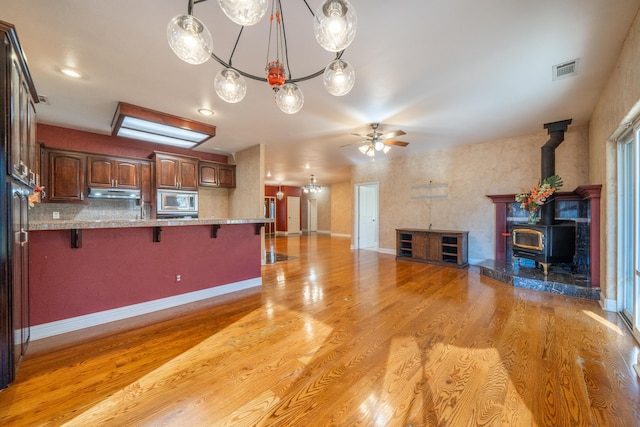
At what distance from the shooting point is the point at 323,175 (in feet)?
31.4

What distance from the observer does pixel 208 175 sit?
571cm

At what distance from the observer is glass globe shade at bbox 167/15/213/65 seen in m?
1.34

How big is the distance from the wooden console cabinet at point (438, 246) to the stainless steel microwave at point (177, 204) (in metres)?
4.69

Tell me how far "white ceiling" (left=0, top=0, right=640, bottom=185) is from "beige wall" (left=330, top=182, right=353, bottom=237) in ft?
21.4

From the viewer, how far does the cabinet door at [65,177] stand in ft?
13.4

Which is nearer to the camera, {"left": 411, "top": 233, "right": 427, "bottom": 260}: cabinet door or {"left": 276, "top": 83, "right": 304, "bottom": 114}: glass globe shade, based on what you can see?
{"left": 276, "top": 83, "right": 304, "bottom": 114}: glass globe shade

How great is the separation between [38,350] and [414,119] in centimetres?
510

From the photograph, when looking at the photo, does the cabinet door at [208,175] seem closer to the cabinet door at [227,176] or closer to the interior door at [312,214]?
the cabinet door at [227,176]

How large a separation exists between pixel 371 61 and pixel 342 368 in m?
2.76

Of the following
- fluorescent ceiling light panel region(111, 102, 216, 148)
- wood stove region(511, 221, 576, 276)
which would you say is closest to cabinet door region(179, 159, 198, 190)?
fluorescent ceiling light panel region(111, 102, 216, 148)

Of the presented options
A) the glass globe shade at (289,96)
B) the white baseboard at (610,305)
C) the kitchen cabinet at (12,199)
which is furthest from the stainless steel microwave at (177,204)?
the white baseboard at (610,305)

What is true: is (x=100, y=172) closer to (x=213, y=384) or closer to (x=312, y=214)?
(x=213, y=384)

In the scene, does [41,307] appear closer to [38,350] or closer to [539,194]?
[38,350]

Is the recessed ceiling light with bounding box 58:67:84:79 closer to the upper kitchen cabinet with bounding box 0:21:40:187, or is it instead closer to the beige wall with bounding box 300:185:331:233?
the upper kitchen cabinet with bounding box 0:21:40:187
